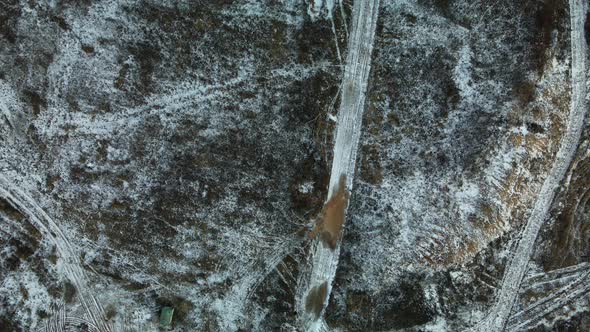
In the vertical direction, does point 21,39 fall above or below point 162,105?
above

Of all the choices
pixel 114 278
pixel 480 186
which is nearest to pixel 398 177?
pixel 480 186

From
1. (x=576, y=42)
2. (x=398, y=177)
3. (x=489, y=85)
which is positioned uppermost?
(x=576, y=42)

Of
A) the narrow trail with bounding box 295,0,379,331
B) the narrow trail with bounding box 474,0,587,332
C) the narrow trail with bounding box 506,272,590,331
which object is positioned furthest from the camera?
the narrow trail with bounding box 506,272,590,331

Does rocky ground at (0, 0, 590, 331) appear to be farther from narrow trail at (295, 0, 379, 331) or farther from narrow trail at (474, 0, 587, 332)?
narrow trail at (295, 0, 379, 331)

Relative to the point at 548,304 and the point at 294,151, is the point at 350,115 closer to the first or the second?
the point at 294,151

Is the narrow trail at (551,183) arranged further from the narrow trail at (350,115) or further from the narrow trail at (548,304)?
A: the narrow trail at (350,115)

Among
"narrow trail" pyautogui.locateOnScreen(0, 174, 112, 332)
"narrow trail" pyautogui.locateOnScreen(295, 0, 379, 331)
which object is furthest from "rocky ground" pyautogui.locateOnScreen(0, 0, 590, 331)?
"narrow trail" pyautogui.locateOnScreen(295, 0, 379, 331)

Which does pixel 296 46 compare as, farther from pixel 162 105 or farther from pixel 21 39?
pixel 21 39

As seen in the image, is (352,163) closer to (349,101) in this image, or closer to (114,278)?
(349,101)
